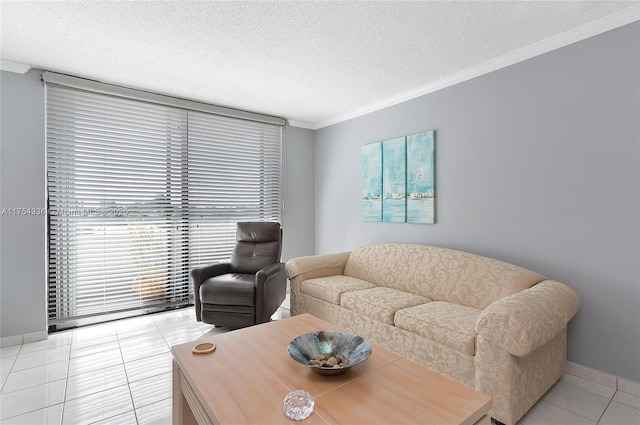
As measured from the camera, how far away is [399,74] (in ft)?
10.4

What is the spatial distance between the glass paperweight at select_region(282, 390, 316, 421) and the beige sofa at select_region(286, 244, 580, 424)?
1.20 m

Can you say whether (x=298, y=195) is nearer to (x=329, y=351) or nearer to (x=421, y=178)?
(x=421, y=178)

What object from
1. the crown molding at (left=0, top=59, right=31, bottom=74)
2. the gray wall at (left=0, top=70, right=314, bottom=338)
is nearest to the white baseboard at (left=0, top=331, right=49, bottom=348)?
the gray wall at (left=0, top=70, right=314, bottom=338)

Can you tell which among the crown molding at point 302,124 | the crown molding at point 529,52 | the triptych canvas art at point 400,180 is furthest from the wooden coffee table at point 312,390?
the crown molding at point 302,124

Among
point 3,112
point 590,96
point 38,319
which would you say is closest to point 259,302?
point 38,319

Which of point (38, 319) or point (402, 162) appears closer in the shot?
point (38, 319)

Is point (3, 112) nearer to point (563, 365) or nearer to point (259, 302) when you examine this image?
point (259, 302)

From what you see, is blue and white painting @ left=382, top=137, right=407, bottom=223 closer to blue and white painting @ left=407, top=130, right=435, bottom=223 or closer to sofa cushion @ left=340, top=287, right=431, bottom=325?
blue and white painting @ left=407, top=130, right=435, bottom=223

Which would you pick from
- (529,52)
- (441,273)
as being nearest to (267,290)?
(441,273)

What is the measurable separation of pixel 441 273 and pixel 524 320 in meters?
1.10

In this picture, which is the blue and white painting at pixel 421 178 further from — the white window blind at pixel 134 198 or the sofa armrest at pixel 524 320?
the white window blind at pixel 134 198

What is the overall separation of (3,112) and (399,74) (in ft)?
12.0

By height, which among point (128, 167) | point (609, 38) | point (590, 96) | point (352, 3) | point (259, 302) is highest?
point (352, 3)

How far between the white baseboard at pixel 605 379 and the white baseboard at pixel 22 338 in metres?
4.52
